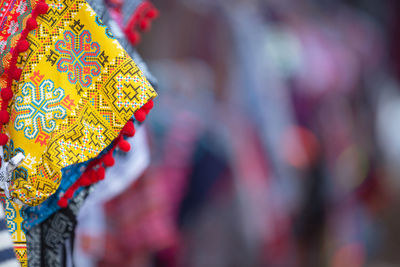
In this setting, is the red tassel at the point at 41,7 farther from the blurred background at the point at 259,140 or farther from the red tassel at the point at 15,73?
the blurred background at the point at 259,140

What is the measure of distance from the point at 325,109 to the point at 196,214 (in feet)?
2.52

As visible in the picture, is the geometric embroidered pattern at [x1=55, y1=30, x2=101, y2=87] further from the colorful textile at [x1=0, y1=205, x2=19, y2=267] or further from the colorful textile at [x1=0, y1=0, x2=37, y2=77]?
the colorful textile at [x1=0, y1=205, x2=19, y2=267]

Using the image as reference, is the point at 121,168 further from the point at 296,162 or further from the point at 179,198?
the point at 296,162

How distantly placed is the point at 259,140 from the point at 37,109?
112 centimetres

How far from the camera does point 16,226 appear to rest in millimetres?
579

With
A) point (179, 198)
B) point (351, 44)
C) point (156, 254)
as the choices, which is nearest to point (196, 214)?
point (179, 198)

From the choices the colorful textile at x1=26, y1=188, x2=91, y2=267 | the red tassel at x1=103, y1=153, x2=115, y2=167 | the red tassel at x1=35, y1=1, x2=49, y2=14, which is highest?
the red tassel at x1=35, y1=1, x2=49, y2=14

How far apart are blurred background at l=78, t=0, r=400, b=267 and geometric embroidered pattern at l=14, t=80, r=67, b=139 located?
453 millimetres

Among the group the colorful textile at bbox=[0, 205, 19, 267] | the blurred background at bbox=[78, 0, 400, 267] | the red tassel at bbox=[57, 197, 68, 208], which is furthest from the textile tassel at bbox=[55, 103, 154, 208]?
the blurred background at bbox=[78, 0, 400, 267]

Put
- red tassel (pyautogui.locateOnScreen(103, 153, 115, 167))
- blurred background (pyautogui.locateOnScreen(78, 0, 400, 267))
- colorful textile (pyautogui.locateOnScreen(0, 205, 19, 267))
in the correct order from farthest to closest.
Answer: blurred background (pyautogui.locateOnScreen(78, 0, 400, 267)), red tassel (pyautogui.locateOnScreen(103, 153, 115, 167)), colorful textile (pyautogui.locateOnScreen(0, 205, 19, 267))

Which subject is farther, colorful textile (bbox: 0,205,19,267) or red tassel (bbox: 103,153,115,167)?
red tassel (bbox: 103,153,115,167)

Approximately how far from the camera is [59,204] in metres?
0.59

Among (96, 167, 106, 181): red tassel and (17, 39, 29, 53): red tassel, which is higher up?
(17, 39, 29, 53): red tassel

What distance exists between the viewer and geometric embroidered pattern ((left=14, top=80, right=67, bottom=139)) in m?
0.55
